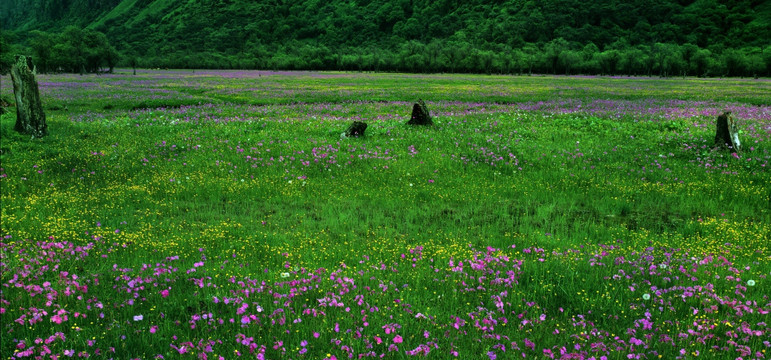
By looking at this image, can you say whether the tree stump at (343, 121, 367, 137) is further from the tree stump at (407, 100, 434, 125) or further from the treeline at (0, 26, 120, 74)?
the treeline at (0, 26, 120, 74)

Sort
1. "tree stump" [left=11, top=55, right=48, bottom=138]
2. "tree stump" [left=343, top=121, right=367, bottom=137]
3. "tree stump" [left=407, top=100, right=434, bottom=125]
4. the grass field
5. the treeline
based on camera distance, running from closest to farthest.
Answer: the grass field, "tree stump" [left=11, top=55, right=48, bottom=138], "tree stump" [left=343, top=121, right=367, bottom=137], "tree stump" [left=407, top=100, right=434, bottom=125], the treeline

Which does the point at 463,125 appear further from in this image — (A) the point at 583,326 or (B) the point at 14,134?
(B) the point at 14,134

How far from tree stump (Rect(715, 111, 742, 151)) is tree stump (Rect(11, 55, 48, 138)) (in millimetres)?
23948

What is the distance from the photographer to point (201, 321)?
4.48m

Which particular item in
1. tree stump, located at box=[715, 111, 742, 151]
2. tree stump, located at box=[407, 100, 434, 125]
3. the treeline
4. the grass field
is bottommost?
the grass field

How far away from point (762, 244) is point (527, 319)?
5.52m

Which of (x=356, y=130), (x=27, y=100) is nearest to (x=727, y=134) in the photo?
(x=356, y=130)

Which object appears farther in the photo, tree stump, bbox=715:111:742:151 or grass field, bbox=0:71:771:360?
tree stump, bbox=715:111:742:151

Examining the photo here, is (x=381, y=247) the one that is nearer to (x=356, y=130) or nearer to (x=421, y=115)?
(x=356, y=130)

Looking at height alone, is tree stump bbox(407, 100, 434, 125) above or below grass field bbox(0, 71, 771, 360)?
above

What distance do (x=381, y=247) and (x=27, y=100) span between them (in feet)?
51.0

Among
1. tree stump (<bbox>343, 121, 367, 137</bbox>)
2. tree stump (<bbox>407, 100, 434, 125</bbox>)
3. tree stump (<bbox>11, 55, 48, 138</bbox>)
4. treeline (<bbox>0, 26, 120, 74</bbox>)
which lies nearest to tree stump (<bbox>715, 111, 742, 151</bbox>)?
tree stump (<bbox>407, 100, 434, 125</bbox>)

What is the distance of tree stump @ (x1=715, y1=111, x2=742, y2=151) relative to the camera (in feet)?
44.9

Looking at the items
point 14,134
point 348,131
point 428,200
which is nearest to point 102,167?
point 14,134
